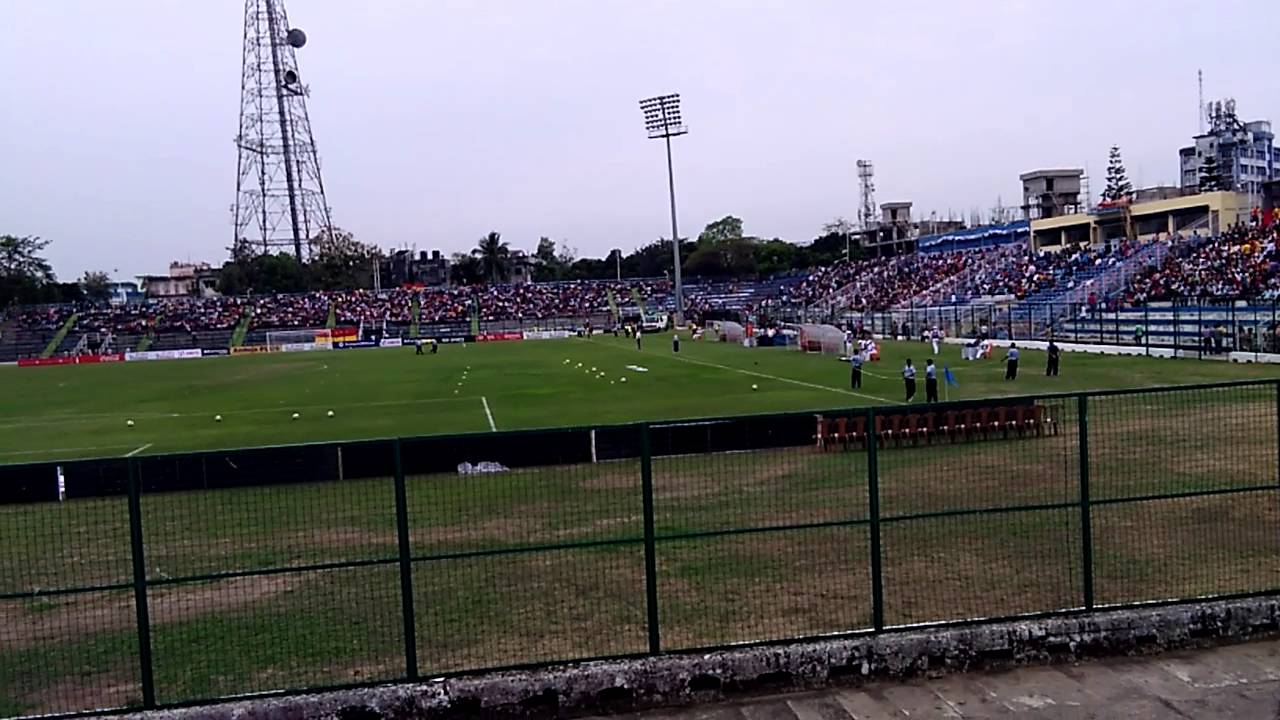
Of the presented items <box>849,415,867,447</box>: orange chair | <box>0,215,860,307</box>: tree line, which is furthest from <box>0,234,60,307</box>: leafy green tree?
<box>849,415,867,447</box>: orange chair

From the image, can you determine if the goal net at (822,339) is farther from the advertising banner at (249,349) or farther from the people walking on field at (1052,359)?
the advertising banner at (249,349)

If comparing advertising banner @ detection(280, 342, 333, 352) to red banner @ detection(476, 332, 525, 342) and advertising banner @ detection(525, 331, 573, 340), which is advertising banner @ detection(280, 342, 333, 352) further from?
advertising banner @ detection(525, 331, 573, 340)

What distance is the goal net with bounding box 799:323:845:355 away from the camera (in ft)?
159

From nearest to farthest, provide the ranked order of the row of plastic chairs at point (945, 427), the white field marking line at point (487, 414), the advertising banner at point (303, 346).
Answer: the row of plastic chairs at point (945, 427) < the white field marking line at point (487, 414) < the advertising banner at point (303, 346)

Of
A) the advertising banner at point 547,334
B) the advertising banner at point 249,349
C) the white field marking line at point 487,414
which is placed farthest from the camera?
the advertising banner at point 547,334

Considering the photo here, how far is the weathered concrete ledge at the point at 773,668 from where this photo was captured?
7.05 meters

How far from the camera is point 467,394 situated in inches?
1368

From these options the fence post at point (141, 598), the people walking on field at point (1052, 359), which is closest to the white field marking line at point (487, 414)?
the fence post at point (141, 598)

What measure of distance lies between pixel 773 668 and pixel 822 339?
43.7 metres

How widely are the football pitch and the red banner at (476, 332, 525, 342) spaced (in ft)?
112

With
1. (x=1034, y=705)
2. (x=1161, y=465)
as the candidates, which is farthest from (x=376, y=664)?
(x=1161, y=465)

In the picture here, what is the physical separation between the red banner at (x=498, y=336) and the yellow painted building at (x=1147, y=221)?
4372 centimetres

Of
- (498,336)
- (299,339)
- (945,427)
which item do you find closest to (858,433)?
(945,427)

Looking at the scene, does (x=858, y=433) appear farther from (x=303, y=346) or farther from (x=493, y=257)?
(x=493, y=257)
